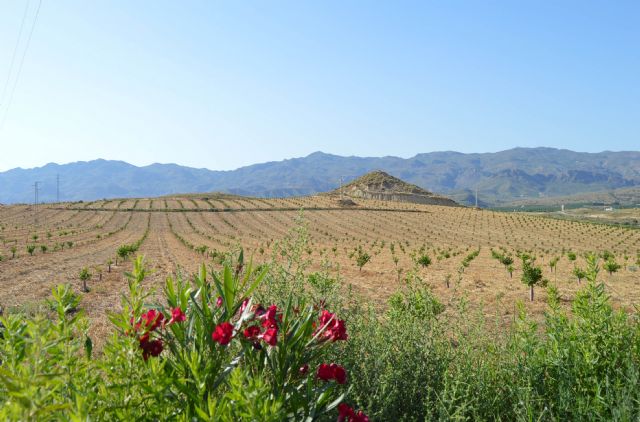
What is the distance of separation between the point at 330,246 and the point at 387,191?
97289 mm

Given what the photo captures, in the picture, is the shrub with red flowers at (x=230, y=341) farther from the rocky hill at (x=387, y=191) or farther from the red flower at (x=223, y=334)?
the rocky hill at (x=387, y=191)

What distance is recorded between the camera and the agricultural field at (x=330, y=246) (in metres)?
19.5

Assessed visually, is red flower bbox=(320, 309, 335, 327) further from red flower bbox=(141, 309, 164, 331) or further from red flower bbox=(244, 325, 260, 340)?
red flower bbox=(141, 309, 164, 331)

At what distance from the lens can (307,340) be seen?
10.7 ft

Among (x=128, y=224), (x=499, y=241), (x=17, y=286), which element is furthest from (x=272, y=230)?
(x=17, y=286)

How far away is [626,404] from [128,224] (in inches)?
2590

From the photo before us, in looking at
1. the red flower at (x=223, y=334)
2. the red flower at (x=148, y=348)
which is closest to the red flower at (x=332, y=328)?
the red flower at (x=223, y=334)

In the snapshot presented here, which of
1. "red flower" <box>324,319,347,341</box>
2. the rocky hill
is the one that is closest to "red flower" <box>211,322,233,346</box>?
"red flower" <box>324,319,347,341</box>

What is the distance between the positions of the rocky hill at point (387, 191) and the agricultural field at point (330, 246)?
34426 millimetres

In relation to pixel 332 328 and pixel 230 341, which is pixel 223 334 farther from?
pixel 332 328

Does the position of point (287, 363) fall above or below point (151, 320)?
below

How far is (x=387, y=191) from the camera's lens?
140500 millimetres

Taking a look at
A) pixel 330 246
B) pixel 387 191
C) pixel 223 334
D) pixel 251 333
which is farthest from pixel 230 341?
pixel 387 191

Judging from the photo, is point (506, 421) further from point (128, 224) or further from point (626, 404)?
point (128, 224)
